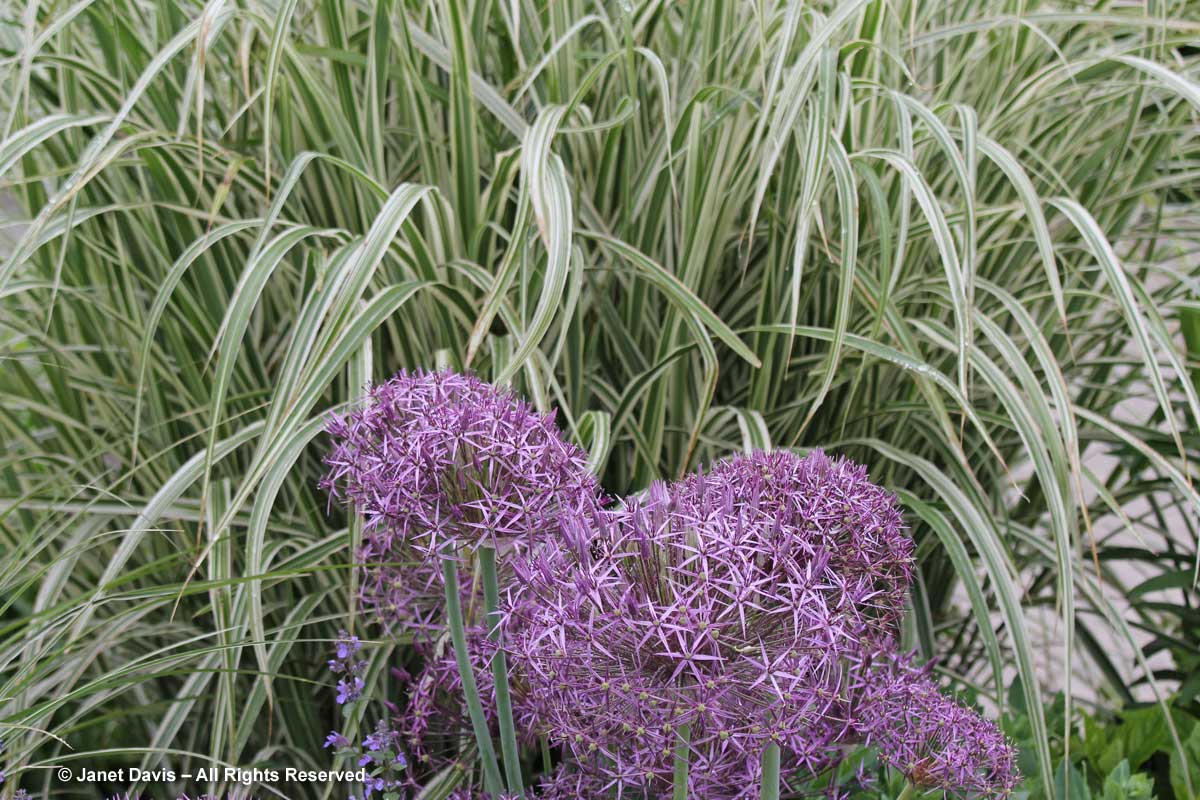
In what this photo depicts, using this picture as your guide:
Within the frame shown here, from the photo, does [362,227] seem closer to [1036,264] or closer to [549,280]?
[549,280]

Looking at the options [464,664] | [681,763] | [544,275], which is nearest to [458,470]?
[464,664]

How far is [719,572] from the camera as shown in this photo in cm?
71

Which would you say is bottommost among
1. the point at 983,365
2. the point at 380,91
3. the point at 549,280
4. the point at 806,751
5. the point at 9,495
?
the point at 9,495

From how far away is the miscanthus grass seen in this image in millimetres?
1231

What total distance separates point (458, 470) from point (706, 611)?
0.24 m

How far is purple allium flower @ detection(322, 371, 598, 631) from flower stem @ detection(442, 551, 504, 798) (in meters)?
0.02

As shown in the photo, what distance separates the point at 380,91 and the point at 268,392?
1.41 feet

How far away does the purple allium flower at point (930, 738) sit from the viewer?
84cm

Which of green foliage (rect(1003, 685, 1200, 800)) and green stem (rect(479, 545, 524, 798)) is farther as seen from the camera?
green foliage (rect(1003, 685, 1200, 800))

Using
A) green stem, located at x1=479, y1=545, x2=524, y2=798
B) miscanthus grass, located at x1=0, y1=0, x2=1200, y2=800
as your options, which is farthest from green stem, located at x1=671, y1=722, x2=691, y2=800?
miscanthus grass, located at x1=0, y1=0, x2=1200, y2=800

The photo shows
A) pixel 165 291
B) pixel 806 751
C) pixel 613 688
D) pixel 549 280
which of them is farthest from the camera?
Result: pixel 165 291

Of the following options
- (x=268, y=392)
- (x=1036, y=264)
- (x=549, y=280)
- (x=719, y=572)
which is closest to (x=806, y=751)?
(x=719, y=572)

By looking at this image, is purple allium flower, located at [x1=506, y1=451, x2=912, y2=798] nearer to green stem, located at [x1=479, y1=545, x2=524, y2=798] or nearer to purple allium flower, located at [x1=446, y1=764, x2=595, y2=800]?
green stem, located at [x1=479, y1=545, x2=524, y2=798]

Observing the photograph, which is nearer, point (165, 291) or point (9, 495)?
point (165, 291)
